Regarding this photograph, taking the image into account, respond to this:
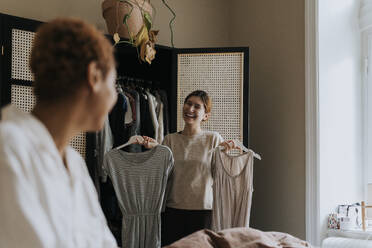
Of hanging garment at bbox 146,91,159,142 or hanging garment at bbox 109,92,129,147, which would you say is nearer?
hanging garment at bbox 109,92,129,147

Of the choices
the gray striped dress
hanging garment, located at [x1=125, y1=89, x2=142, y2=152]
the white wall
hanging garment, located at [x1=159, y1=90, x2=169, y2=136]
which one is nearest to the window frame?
the white wall

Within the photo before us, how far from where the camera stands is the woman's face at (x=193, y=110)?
310 cm

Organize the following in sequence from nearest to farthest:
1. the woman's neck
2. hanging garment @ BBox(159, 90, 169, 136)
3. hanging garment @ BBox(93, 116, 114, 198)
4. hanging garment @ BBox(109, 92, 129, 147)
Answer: the woman's neck → hanging garment @ BBox(93, 116, 114, 198) → hanging garment @ BBox(109, 92, 129, 147) → hanging garment @ BBox(159, 90, 169, 136)

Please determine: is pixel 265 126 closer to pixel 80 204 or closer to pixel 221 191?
pixel 221 191

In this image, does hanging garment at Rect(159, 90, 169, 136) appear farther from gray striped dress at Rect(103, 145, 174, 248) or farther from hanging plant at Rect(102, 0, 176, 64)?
gray striped dress at Rect(103, 145, 174, 248)

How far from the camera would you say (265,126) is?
402cm

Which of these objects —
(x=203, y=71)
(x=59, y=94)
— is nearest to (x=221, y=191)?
(x=203, y=71)

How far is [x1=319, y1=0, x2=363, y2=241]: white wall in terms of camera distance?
139 inches

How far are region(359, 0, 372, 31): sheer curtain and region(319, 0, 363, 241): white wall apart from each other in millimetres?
41

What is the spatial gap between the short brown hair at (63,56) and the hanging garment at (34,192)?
0.07 metres

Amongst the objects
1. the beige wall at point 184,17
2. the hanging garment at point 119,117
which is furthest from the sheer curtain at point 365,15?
the hanging garment at point 119,117

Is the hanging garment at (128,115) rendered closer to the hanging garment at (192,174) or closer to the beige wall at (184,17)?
the hanging garment at (192,174)

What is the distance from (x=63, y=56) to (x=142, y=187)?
2203 mm

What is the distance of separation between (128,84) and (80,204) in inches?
120
